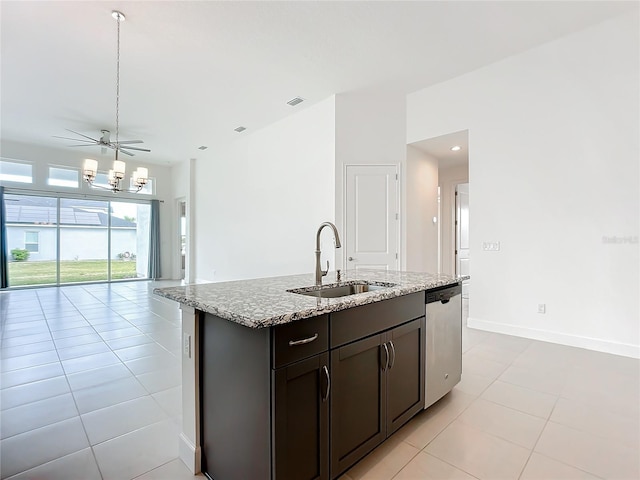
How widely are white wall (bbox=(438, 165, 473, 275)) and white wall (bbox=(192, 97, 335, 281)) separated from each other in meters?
2.97

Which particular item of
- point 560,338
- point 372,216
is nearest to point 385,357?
point 560,338

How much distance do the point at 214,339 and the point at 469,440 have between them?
156cm

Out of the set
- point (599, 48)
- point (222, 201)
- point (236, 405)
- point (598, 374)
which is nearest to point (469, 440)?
point (236, 405)

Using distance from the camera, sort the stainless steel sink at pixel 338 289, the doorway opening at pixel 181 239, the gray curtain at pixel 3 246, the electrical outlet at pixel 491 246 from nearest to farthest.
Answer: the stainless steel sink at pixel 338 289 → the electrical outlet at pixel 491 246 → the gray curtain at pixel 3 246 → the doorway opening at pixel 181 239

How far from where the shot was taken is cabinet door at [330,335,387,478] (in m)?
1.42

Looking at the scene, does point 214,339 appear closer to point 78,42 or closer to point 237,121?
point 78,42

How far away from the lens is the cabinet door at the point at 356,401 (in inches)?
55.7

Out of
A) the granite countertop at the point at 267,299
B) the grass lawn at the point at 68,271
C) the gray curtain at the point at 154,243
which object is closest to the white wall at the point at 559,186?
the granite countertop at the point at 267,299

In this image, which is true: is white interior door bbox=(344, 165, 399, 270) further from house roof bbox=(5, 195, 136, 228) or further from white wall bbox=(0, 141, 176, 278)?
house roof bbox=(5, 195, 136, 228)

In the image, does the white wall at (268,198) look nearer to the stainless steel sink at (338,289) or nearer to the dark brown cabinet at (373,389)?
the stainless steel sink at (338,289)

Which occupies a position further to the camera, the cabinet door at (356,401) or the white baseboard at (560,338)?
the white baseboard at (560,338)

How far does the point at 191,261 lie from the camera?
853 centimetres

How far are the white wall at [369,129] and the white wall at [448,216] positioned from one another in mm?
2175

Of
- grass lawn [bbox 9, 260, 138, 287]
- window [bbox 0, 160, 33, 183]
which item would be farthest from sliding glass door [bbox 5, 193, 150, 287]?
window [bbox 0, 160, 33, 183]
